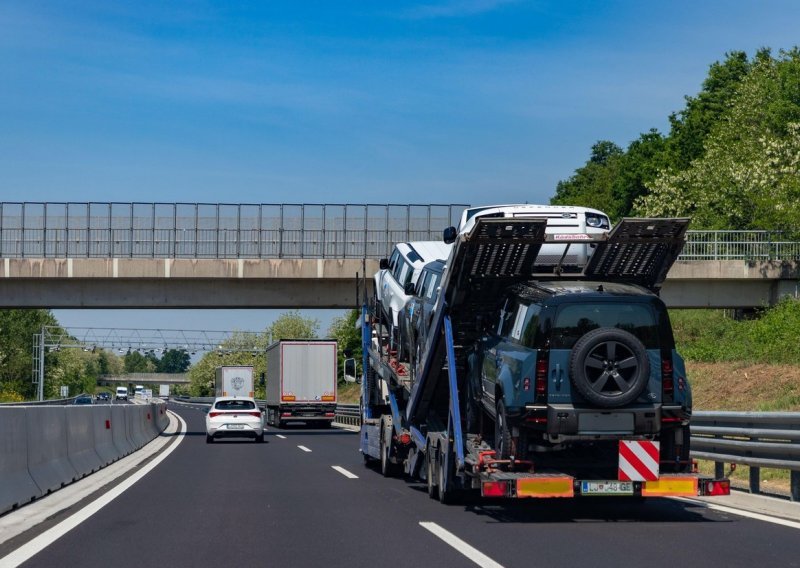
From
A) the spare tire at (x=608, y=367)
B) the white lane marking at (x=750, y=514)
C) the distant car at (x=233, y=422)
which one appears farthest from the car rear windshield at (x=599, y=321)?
the distant car at (x=233, y=422)

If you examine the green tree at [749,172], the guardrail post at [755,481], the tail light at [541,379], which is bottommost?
the guardrail post at [755,481]

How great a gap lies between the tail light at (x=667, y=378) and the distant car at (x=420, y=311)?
3520mm

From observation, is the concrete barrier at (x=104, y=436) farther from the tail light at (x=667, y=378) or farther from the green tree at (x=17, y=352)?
the green tree at (x=17, y=352)

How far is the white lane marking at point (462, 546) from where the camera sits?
9609 mm

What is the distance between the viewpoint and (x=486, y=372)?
45.7 feet

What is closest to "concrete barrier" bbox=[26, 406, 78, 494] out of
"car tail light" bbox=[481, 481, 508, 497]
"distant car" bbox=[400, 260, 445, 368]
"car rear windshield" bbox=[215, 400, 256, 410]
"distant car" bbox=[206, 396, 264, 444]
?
"distant car" bbox=[400, 260, 445, 368]

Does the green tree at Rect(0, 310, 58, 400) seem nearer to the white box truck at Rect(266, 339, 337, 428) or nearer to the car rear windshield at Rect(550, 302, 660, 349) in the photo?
the white box truck at Rect(266, 339, 337, 428)

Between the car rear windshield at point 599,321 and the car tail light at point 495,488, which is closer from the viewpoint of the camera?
the car tail light at point 495,488

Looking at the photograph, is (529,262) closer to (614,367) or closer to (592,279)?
(592,279)

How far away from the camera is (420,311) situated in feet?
55.1

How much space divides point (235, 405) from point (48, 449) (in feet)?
63.3

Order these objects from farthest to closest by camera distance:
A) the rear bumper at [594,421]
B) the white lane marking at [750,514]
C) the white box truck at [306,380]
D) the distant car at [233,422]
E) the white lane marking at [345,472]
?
the white box truck at [306,380] → the distant car at [233,422] → the white lane marking at [345,472] → the rear bumper at [594,421] → the white lane marking at [750,514]

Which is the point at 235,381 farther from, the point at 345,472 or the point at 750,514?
the point at 750,514

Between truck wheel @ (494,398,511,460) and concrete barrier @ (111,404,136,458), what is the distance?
14.3 meters
